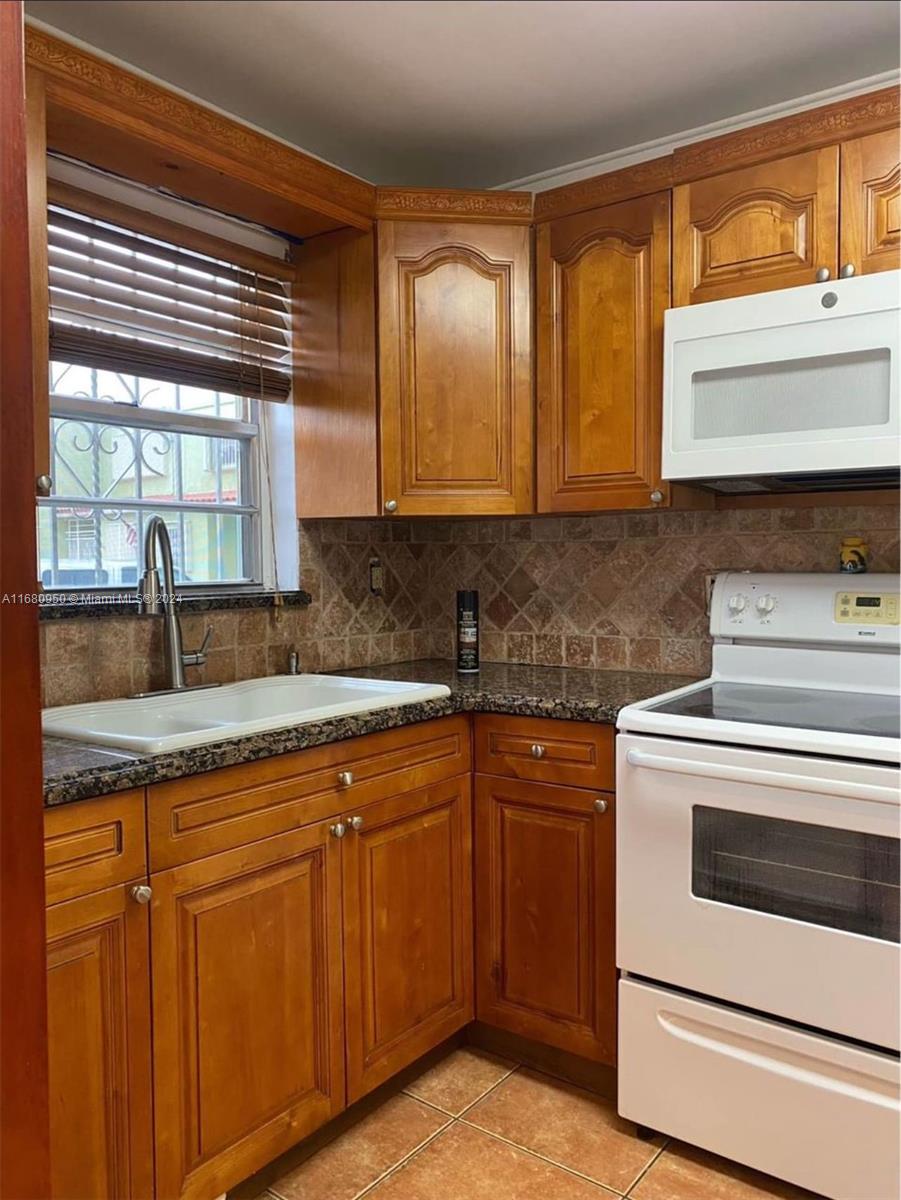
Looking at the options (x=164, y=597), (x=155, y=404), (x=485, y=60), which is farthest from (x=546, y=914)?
(x=485, y=60)

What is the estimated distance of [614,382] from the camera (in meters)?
2.14

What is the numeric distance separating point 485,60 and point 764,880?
1.80 meters

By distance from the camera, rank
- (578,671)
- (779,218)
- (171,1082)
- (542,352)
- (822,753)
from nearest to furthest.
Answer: (171,1082) < (822,753) < (779,218) < (542,352) < (578,671)

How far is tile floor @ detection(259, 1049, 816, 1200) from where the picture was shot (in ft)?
5.53

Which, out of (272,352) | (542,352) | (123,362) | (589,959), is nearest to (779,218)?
(542,352)

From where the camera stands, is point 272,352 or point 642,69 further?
point 272,352

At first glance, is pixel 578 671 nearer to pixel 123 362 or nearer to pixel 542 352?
pixel 542 352

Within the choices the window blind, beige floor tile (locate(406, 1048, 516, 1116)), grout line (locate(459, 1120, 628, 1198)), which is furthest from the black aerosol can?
grout line (locate(459, 1120, 628, 1198))

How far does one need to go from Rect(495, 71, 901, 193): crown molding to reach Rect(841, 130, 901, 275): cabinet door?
4.8 inches

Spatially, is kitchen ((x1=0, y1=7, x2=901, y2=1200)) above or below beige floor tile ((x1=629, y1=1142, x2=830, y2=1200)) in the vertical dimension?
above

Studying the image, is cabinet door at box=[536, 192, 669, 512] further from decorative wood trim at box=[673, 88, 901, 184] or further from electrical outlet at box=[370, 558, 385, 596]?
electrical outlet at box=[370, 558, 385, 596]

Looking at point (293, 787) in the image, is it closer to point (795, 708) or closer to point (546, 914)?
point (546, 914)

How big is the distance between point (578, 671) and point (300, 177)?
1.45m

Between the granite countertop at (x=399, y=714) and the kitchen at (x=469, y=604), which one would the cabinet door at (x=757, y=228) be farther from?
the granite countertop at (x=399, y=714)
